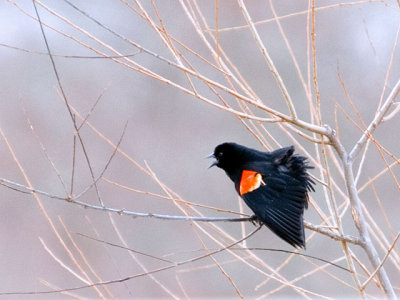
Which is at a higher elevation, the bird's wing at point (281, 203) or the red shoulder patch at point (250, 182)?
the red shoulder patch at point (250, 182)

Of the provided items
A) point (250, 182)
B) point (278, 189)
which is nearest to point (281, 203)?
point (278, 189)

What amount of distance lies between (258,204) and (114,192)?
15.0ft

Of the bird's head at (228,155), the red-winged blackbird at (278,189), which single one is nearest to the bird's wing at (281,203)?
the red-winged blackbird at (278,189)

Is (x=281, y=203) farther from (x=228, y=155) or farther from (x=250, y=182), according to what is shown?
(x=228, y=155)

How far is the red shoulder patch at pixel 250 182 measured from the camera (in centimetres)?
302

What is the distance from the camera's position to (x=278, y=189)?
2955 mm

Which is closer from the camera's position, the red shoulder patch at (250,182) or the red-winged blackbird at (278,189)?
the red-winged blackbird at (278,189)

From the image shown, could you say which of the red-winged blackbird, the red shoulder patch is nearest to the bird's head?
the red-winged blackbird

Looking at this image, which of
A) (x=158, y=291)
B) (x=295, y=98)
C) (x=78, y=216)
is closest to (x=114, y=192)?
(x=78, y=216)

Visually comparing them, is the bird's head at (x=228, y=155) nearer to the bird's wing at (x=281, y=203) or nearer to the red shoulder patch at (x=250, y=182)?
the red shoulder patch at (x=250, y=182)

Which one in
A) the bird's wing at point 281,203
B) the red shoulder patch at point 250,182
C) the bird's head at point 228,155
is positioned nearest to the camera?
the bird's wing at point 281,203

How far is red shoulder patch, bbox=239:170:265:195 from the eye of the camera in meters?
3.02

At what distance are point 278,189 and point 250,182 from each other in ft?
0.54

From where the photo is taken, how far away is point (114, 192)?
7.32 meters
